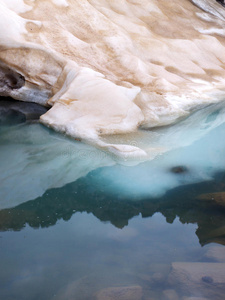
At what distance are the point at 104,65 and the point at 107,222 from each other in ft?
19.3

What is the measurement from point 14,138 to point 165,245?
14.1 ft

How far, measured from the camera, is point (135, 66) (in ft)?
31.1

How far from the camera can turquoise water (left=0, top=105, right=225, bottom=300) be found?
10.9 feet

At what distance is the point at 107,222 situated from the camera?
4379 mm

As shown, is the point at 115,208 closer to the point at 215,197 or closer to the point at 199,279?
the point at 215,197

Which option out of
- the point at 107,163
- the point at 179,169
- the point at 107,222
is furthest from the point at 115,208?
the point at 179,169

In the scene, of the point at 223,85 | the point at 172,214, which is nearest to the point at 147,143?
the point at 172,214

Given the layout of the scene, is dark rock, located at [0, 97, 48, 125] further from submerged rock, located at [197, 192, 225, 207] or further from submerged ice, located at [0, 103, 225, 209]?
submerged rock, located at [197, 192, 225, 207]

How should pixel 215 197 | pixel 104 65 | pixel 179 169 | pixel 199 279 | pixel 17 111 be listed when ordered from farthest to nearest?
pixel 104 65 < pixel 17 111 < pixel 179 169 < pixel 215 197 < pixel 199 279

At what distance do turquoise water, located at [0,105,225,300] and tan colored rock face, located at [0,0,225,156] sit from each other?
77 centimetres

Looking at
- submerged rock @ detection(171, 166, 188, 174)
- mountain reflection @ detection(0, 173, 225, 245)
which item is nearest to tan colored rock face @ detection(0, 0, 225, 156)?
submerged rock @ detection(171, 166, 188, 174)

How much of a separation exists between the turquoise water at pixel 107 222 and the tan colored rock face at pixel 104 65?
77 cm

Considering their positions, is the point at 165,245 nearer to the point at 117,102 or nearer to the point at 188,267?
the point at 188,267

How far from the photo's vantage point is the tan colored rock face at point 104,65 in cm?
736
